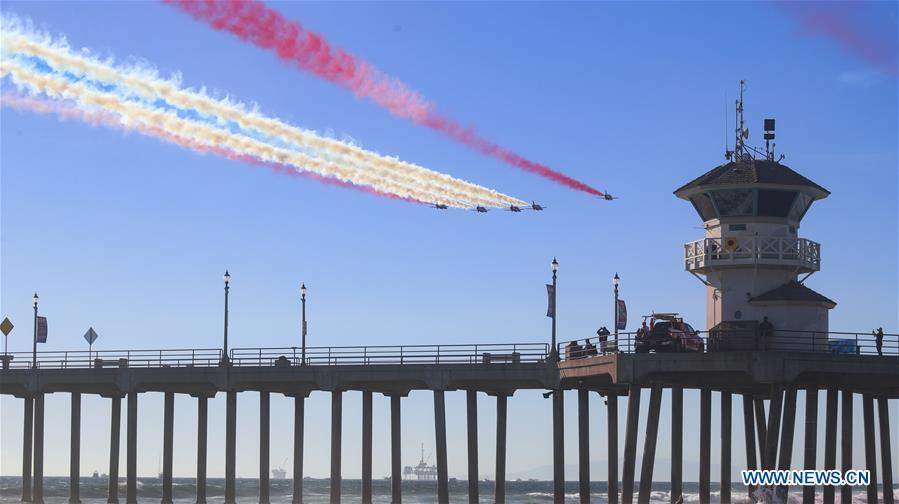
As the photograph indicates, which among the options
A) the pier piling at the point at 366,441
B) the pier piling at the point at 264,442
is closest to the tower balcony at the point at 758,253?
the pier piling at the point at 366,441

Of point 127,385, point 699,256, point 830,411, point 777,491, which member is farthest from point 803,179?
point 127,385

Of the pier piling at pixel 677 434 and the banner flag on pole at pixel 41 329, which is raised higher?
the banner flag on pole at pixel 41 329

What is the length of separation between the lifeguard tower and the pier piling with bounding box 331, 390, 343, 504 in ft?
59.1

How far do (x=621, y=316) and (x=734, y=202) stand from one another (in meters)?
7.59

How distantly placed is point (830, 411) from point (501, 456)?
50.0 feet

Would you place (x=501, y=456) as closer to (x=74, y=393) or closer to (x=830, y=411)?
(x=830, y=411)

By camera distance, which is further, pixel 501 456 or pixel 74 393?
pixel 74 393

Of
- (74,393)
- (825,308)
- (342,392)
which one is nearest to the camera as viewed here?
(825,308)

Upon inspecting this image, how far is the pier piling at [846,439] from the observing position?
7281 cm

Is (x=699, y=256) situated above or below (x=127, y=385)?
above

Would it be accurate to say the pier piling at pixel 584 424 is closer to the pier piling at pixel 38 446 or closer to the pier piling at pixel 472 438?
the pier piling at pixel 472 438

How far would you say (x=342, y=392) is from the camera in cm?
8019

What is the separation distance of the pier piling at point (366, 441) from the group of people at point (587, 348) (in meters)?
10.2

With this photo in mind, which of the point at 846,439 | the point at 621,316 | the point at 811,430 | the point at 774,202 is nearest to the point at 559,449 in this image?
the point at 621,316
